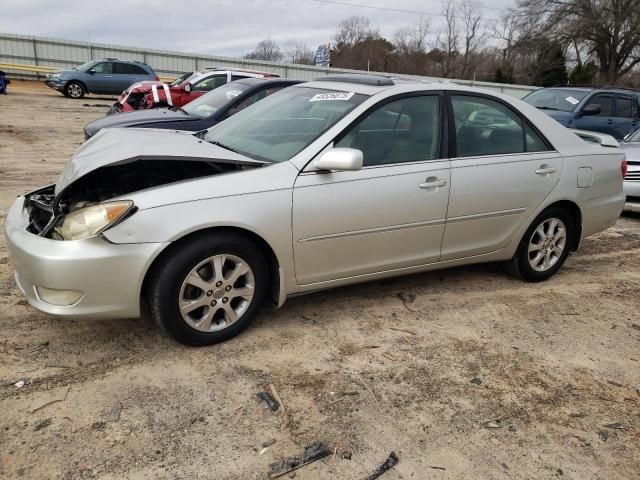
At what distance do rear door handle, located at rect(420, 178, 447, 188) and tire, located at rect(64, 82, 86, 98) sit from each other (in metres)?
20.5

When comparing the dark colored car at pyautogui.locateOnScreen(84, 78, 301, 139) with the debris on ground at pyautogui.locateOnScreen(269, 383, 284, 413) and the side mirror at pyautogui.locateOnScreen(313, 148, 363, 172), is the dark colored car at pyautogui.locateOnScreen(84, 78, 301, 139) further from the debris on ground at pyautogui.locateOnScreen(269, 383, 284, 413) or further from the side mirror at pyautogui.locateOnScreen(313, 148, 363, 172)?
the debris on ground at pyautogui.locateOnScreen(269, 383, 284, 413)

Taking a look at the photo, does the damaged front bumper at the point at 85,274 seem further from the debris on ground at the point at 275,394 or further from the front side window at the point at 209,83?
the front side window at the point at 209,83

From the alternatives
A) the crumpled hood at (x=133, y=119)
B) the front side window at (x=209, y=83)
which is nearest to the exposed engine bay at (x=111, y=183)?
the crumpled hood at (x=133, y=119)

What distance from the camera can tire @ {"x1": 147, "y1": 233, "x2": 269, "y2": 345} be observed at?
9.93ft

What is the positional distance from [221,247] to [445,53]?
2079 inches

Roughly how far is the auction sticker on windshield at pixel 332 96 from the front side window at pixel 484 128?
79cm

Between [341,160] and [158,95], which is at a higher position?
[158,95]

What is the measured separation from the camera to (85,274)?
2.85 metres

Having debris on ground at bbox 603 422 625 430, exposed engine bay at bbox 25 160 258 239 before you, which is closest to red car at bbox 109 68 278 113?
exposed engine bay at bbox 25 160 258 239

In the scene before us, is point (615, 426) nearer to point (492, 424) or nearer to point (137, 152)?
point (492, 424)

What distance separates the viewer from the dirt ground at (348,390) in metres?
2.43

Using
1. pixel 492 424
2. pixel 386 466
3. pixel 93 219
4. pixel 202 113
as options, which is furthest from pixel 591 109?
pixel 93 219

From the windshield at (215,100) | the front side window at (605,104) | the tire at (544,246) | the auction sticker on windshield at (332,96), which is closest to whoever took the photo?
the auction sticker on windshield at (332,96)

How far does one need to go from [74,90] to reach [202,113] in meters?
16.2
